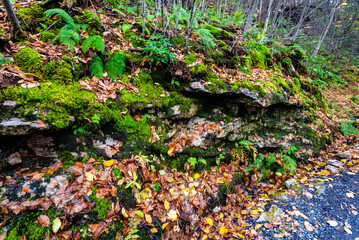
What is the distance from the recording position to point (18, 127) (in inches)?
92.0

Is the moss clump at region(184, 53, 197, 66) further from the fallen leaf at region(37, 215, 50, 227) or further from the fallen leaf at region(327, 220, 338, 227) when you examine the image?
the fallen leaf at region(327, 220, 338, 227)

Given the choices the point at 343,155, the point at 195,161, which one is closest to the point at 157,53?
the point at 195,161

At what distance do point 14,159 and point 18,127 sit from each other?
54cm

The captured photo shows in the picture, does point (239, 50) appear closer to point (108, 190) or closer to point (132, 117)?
point (132, 117)

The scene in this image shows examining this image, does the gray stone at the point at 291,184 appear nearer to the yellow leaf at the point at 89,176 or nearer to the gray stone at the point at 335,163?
the gray stone at the point at 335,163

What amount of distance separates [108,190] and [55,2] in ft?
15.2

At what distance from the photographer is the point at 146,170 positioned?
332cm

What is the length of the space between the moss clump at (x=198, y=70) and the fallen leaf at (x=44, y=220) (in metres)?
4.10

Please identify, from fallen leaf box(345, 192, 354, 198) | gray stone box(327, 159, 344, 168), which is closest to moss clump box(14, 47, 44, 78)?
fallen leaf box(345, 192, 354, 198)

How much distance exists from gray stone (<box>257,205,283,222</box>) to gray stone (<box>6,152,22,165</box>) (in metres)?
4.78

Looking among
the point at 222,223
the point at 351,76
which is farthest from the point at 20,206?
the point at 351,76

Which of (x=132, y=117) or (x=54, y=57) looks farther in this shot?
(x=132, y=117)

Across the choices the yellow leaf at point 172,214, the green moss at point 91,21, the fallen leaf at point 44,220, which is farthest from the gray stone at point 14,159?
the green moss at point 91,21

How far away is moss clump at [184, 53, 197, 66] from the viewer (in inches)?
172
